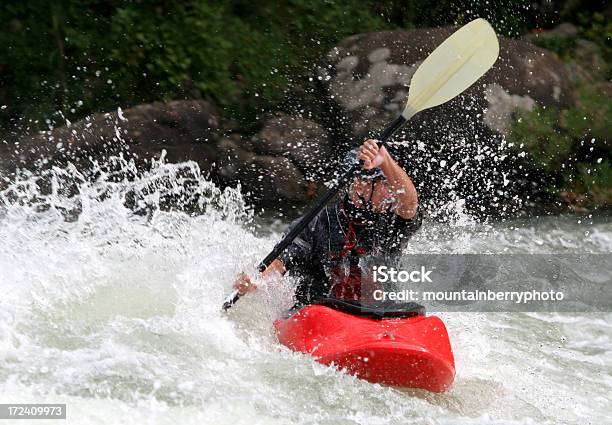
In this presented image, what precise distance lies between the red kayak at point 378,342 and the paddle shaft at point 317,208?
318 millimetres

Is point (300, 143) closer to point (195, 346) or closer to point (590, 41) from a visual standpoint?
point (590, 41)

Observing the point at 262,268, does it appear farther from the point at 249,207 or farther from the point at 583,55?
the point at 583,55

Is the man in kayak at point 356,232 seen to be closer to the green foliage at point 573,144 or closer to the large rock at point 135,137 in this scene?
the large rock at point 135,137

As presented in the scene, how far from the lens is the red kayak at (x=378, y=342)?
306 cm

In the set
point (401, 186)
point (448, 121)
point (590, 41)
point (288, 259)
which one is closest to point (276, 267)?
point (288, 259)

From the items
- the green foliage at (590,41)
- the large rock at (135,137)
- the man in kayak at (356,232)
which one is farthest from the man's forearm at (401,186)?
the green foliage at (590,41)

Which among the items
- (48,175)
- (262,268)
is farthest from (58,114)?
(262,268)

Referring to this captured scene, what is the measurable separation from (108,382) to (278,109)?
3.96 m

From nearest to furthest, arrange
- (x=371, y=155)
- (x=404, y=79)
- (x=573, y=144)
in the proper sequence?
(x=371, y=155) < (x=404, y=79) < (x=573, y=144)

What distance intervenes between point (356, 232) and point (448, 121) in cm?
310

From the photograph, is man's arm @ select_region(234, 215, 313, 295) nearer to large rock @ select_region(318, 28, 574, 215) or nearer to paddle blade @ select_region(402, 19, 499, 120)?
paddle blade @ select_region(402, 19, 499, 120)

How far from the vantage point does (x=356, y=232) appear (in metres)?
3.47

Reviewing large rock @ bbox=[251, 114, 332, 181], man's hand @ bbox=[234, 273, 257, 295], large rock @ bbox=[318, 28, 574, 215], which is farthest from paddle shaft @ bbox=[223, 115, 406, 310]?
large rock @ bbox=[318, 28, 574, 215]

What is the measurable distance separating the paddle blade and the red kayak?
1011mm
